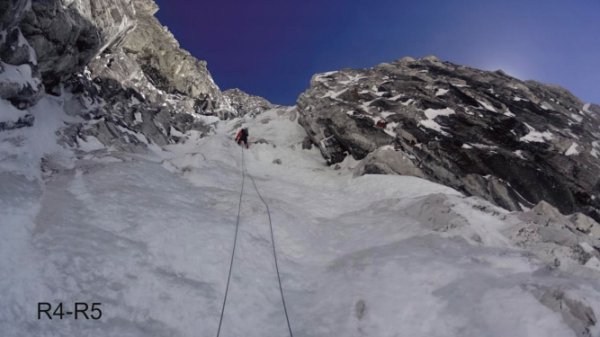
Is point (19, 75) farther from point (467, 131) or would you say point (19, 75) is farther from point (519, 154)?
point (519, 154)

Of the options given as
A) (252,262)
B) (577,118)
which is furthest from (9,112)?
(577,118)

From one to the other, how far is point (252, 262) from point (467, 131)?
22.4m

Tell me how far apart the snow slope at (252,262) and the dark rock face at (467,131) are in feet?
18.8

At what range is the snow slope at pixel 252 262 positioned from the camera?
10086 mm

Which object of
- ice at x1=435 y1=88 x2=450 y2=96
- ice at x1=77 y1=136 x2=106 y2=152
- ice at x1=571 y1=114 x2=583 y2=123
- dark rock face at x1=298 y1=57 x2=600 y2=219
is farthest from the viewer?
ice at x1=435 y1=88 x2=450 y2=96

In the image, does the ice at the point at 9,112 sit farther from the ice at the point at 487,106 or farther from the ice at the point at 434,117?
the ice at the point at 487,106

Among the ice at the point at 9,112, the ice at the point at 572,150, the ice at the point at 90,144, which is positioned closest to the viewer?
the ice at the point at 9,112

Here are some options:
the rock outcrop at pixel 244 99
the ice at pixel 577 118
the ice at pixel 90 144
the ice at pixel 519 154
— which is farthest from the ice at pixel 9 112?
the rock outcrop at pixel 244 99

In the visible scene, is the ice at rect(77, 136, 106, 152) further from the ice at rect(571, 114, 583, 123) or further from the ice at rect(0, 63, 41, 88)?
the ice at rect(571, 114, 583, 123)

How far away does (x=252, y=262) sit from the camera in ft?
45.7

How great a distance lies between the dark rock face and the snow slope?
5745mm

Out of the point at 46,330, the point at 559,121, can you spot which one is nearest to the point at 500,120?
the point at 559,121

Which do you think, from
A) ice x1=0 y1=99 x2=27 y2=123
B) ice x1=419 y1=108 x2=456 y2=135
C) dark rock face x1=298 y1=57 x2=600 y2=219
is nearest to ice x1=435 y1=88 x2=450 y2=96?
dark rock face x1=298 y1=57 x2=600 y2=219

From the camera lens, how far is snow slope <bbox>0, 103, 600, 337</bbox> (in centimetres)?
1009
